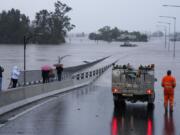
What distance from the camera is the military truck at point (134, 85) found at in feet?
74.3

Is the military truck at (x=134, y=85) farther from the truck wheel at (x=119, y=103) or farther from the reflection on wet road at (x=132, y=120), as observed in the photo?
the reflection on wet road at (x=132, y=120)

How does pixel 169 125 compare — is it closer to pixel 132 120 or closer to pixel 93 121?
pixel 132 120

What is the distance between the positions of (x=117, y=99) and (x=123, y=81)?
32.3 inches

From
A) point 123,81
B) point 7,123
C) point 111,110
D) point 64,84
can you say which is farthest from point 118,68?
point 64,84

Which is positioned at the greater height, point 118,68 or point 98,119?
point 118,68

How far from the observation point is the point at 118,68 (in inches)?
929

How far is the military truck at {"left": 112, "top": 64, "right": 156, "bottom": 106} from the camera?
74.3 ft

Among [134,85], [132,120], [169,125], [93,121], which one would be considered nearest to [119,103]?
[134,85]

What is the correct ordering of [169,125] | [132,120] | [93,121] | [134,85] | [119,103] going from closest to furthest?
[169,125], [93,121], [132,120], [134,85], [119,103]

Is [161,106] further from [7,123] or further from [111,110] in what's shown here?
[7,123]

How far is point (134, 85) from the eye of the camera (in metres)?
22.6

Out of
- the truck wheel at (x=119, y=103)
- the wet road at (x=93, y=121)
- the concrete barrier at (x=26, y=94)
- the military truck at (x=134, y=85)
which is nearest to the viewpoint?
the wet road at (x=93, y=121)

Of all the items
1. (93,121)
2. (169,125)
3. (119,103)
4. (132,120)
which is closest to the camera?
(169,125)

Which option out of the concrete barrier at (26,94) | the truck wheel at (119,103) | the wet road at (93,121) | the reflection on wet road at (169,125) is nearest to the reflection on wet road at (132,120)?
the wet road at (93,121)
